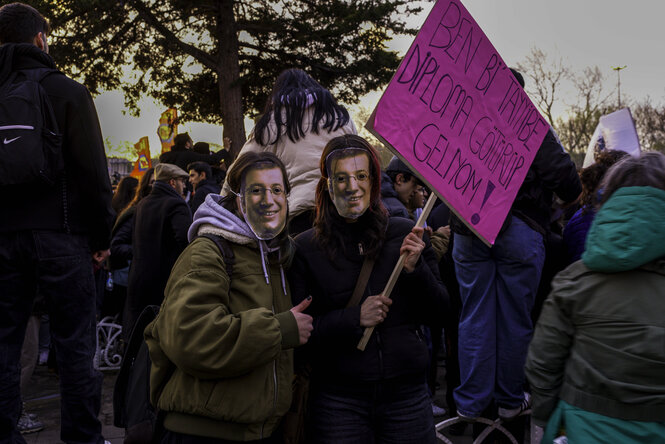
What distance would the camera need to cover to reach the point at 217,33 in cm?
1477

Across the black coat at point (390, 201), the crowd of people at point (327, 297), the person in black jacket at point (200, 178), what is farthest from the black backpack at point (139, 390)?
the person in black jacket at point (200, 178)

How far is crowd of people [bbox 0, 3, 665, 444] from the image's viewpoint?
1972 millimetres

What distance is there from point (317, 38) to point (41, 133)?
469 inches

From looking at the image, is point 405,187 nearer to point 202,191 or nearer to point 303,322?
point 202,191

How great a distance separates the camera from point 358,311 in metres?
2.26

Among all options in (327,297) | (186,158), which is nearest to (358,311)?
(327,297)

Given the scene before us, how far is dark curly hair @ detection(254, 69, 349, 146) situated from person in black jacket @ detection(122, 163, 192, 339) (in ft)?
5.60

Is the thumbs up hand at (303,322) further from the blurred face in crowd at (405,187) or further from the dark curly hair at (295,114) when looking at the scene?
the blurred face in crowd at (405,187)

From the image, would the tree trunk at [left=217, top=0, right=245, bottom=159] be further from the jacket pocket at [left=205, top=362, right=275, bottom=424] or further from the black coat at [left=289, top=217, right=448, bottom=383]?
the jacket pocket at [left=205, top=362, right=275, bottom=424]

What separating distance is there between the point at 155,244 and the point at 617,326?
3508mm

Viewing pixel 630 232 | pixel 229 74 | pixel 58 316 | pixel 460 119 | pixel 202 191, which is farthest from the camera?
pixel 229 74

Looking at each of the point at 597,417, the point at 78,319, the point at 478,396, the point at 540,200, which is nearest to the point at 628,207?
the point at 597,417

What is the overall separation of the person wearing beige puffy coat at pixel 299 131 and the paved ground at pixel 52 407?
216cm

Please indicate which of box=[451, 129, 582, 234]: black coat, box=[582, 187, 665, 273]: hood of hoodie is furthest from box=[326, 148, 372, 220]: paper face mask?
box=[451, 129, 582, 234]: black coat
